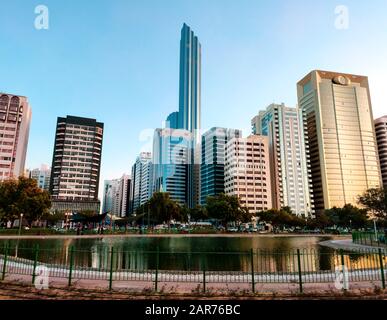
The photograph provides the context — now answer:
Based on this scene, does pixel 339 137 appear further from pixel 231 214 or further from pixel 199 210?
pixel 231 214

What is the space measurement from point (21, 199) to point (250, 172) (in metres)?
112

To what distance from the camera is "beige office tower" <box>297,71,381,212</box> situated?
163875mm

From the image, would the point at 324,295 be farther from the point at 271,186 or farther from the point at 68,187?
the point at 271,186

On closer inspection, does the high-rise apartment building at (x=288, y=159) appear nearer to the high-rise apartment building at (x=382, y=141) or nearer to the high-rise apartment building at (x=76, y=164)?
the high-rise apartment building at (x=382, y=141)

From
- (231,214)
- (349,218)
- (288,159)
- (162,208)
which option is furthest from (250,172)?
(162,208)

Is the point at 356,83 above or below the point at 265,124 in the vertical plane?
above

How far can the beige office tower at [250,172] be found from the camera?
496 ft

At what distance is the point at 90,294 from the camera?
11859mm

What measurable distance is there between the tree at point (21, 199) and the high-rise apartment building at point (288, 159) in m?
124

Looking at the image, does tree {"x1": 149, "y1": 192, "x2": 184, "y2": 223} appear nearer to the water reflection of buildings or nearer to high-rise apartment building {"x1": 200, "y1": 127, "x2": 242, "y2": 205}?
the water reflection of buildings

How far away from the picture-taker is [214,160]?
17788cm

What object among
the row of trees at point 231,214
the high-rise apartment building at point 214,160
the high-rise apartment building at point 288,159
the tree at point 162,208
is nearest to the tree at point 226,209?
the row of trees at point 231,214

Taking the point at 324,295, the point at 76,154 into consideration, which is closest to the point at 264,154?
the point at 76,154

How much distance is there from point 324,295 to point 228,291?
12.7 feet
